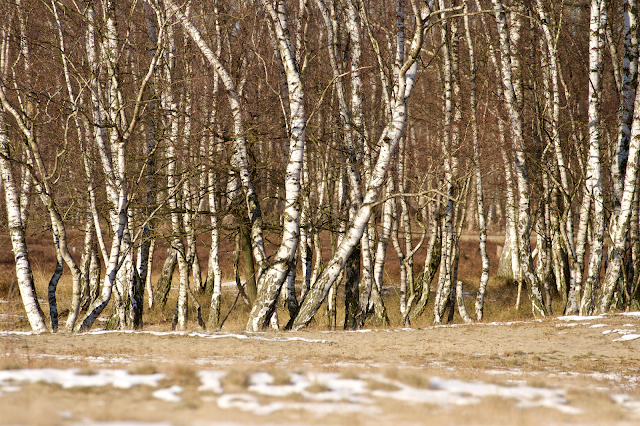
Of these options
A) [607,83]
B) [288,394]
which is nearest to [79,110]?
[288,394]

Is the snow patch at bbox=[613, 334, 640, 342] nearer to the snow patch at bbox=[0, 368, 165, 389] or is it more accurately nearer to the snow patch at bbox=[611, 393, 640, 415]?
the snow patch at bbox=[611, 393, 640, 415]

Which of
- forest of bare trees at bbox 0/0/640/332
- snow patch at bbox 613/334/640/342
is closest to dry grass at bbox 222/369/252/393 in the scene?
forest of bare trees at bbox 0/0/640/332

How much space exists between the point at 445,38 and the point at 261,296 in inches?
314

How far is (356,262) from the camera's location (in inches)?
473

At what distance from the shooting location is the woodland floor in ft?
10.4

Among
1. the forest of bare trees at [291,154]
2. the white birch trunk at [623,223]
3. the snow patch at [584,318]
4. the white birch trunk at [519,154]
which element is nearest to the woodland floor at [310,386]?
the snow patch at [584,318]

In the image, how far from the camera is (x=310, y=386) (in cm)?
391

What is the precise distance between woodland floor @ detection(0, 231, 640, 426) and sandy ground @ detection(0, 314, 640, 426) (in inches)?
0.5

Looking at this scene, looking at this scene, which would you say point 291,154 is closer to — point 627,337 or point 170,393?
point 627,337

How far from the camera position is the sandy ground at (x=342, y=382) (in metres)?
3.16

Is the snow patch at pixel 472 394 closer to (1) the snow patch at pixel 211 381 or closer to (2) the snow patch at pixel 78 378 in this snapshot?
(1) the snow patch at pixel 211 381

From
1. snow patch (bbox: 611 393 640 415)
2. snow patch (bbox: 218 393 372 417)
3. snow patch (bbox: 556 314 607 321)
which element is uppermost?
snow patch (bbox: 218 393 372 417)

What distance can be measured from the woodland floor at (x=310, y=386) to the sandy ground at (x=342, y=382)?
1cm

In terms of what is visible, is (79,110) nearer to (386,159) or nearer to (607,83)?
(386,159)
